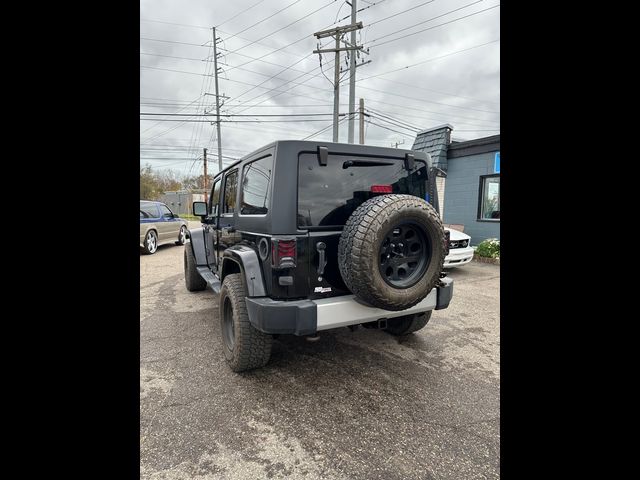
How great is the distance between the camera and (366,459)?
2.00m

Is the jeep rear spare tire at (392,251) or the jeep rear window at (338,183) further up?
the jeep rear window at (338,183)

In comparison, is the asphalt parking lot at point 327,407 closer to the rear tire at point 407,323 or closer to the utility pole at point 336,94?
the rear tire at point 407,323

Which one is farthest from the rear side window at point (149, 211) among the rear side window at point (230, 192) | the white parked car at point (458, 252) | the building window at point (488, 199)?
the building window at point (488, 199)

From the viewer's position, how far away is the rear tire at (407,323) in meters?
3.68

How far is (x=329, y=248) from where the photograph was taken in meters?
2.73

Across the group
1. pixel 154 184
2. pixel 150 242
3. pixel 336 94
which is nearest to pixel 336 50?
pixel 336 94

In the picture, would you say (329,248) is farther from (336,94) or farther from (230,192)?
(336,94)

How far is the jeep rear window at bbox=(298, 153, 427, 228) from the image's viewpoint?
2717mm

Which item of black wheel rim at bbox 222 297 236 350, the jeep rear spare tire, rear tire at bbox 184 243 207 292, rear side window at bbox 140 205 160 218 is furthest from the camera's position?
rear side window at bbox 140 205 160 218

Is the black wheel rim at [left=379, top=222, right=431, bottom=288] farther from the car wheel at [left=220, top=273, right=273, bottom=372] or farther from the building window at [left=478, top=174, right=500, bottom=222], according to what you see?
the building window at [left=478, top=174, right=500, bottom=222]

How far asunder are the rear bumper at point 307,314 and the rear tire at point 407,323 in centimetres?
104

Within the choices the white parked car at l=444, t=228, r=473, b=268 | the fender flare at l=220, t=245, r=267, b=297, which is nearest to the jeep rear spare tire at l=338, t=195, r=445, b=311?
the fender flare at l=220, t=245, r=267, b=297

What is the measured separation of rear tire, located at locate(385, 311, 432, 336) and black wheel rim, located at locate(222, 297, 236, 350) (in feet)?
5.58
